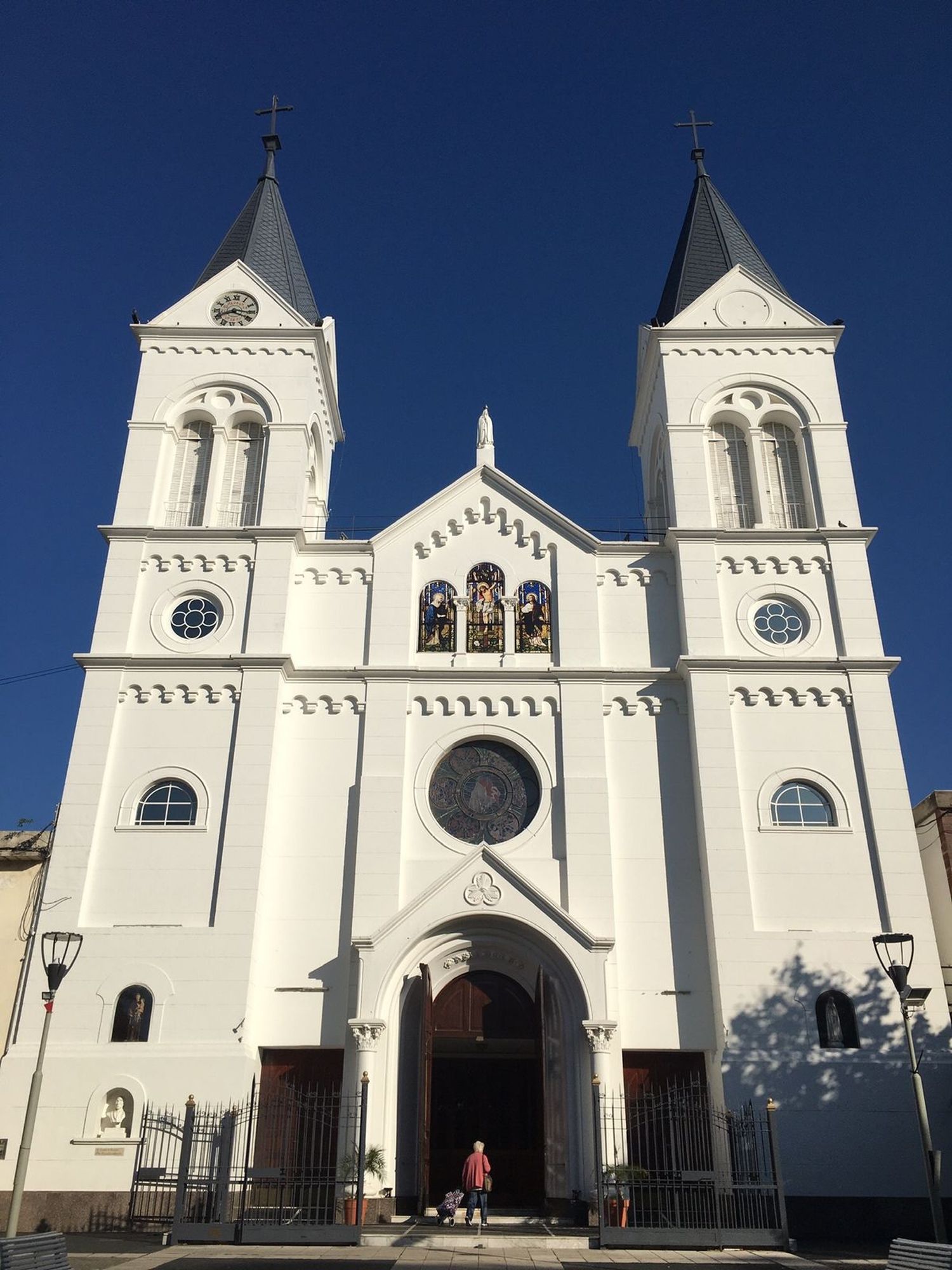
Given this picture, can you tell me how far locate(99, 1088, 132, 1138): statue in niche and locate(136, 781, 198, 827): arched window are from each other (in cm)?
469

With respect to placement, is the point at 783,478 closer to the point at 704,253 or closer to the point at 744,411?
the point at 744,411

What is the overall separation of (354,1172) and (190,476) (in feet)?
49.1

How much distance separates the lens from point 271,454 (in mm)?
24422

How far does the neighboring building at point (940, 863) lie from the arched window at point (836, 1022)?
3253mm

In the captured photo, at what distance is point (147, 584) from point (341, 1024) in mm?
9903

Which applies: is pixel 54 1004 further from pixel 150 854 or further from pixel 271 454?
pixel 271 454

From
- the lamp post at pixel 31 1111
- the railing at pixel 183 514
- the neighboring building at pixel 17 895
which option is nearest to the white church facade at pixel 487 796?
the railing at pixel 183 514

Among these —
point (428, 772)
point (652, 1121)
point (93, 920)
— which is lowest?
point (652, 1121)

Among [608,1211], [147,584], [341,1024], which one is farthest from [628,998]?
[147,584]

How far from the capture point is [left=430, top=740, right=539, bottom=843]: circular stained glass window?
21.1 metres

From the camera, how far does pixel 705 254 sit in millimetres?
28000

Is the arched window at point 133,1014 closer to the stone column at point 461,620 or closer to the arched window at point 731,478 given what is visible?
the stone column at point 461,620

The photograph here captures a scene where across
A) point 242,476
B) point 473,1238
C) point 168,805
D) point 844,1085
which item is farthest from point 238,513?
point 844,1085

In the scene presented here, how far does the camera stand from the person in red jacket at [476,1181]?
1634 cm
